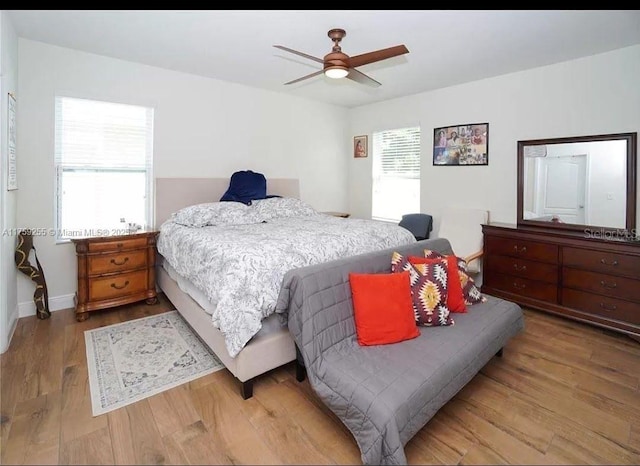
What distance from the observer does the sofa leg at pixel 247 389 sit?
210cm

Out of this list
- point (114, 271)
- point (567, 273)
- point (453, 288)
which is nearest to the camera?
point (453, 288)

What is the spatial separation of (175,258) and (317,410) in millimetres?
1839

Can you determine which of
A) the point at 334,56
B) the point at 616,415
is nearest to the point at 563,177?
the point at 616,415

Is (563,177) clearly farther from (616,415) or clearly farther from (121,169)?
(121,169)

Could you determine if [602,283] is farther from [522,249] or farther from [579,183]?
[579,183]

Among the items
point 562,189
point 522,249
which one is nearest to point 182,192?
point 522,249

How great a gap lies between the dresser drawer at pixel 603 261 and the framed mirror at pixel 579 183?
29 cm

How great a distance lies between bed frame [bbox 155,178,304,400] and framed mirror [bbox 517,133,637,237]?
2918 millimetres

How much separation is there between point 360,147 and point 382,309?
155 inches

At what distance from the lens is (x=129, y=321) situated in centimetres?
320

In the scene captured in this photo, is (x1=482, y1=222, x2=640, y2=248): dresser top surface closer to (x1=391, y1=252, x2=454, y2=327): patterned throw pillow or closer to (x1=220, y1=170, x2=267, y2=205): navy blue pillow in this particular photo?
(x1=391, y1=252, x2=454, y2=327): patterned throw pillow

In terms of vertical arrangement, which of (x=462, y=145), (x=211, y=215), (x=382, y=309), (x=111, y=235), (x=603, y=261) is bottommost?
(x=382, y=309)

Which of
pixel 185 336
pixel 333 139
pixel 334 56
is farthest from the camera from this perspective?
pixel 333 139

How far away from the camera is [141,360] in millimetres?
2527
